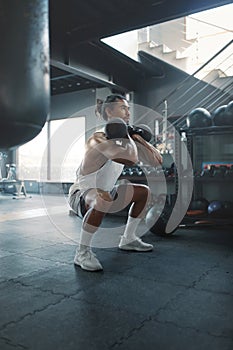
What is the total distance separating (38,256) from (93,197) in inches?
27.2

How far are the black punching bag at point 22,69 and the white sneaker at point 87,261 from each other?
1449 millimetres

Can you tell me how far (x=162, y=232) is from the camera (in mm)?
3197

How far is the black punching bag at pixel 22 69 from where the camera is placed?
74 centimetres

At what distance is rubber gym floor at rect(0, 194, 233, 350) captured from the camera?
4.05 ft

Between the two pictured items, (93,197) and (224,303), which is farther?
(93,197)

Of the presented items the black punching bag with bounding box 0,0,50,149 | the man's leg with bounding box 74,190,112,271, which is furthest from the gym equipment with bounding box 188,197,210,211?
the black punching bag with bounding box 0,0,50,149

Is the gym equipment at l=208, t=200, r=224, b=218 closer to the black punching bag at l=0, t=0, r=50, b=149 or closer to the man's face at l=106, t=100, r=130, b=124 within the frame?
the man's face at l=106, t=100, r=130, b=124

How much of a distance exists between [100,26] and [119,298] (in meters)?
4.30

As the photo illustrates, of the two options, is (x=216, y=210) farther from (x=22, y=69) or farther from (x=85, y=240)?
(x=22, y=69)

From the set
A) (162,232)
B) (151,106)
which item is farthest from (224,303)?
(151,106)

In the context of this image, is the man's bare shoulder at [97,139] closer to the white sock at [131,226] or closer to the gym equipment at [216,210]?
the white sock at [131,226]

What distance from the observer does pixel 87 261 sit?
213cm

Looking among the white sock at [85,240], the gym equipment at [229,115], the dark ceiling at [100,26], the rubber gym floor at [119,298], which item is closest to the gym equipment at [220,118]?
the gym equipment at [229,115]

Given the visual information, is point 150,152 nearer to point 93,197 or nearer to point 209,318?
point 93,197
